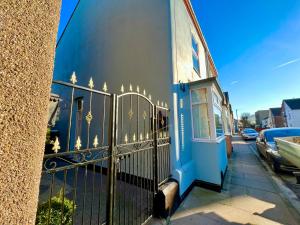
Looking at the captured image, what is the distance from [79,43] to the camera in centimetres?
883

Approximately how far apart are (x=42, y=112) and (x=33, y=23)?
62 centimetres

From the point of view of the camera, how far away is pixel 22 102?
3.05 feet

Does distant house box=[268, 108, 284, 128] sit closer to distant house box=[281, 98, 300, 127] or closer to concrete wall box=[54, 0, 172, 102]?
distant house box=[281, 98, 300, 127]

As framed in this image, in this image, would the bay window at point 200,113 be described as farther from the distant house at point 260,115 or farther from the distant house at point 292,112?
the distant house at point 260,115

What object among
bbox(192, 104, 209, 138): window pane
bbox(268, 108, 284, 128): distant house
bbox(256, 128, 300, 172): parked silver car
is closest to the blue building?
bbox(192, 104, 209, 138): window pane

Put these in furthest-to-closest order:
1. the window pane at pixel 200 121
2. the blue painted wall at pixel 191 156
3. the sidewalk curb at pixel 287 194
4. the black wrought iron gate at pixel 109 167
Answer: the window pane at pixel 200 121 → the blue painted wall at pixel 191 156 → the sidewalk curb at pixel 287 194 → the black wrought iron gate at pixel 109 167

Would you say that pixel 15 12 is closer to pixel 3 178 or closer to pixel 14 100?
pixel 14 100

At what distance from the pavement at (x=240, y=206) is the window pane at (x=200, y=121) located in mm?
1794

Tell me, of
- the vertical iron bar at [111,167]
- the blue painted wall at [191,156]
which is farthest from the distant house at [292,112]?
the vertical iron bar at [111,167]

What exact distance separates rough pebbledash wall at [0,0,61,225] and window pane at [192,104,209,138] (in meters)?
5.05

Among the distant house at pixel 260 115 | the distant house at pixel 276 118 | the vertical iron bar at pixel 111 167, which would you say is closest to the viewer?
the vertical iron bar at pixel 111 167

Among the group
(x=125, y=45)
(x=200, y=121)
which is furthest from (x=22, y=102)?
(x=125, y=45)

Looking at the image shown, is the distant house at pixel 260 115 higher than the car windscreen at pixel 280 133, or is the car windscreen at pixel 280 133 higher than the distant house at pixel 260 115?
the distant house at pixel 260 115

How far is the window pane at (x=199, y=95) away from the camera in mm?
5512
